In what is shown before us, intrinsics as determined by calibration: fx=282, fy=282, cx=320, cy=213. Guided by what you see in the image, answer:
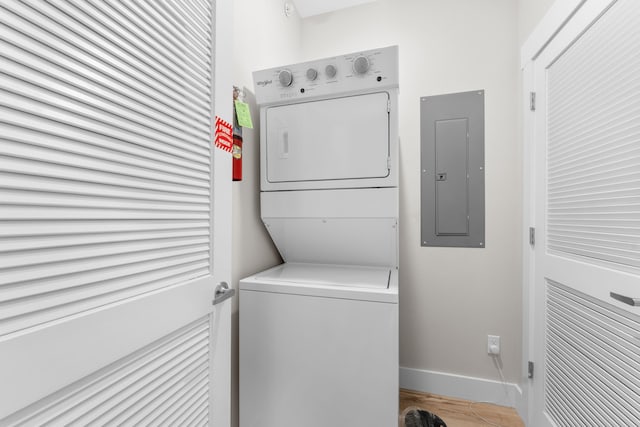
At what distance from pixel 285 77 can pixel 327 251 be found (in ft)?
3.50

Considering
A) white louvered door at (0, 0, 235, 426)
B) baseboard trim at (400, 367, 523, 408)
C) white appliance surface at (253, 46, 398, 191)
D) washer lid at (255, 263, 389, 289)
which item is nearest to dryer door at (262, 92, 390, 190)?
white appliance surface at (253, 46, 398, 191)

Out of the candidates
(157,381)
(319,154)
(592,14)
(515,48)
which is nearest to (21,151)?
(157,381)

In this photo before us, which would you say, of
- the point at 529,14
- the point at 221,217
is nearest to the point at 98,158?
the point at 221,217

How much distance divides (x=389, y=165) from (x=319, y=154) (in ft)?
1.32

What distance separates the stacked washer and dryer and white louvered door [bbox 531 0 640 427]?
829 mm

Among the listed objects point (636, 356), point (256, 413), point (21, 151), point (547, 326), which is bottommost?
point (256, 413)

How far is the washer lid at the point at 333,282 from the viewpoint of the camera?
1300mm

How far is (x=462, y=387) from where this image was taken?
2.06 metres

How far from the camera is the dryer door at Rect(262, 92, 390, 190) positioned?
1.52 metres

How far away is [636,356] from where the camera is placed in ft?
3.31

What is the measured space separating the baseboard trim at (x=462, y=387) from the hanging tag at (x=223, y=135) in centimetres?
208

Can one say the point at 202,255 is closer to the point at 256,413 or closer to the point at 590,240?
the point at 256,413

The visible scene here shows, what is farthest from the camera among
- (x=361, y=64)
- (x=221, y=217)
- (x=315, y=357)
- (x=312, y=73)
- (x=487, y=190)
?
(x=487, y=190)

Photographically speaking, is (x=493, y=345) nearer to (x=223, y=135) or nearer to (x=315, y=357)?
(x=315, y=357)
